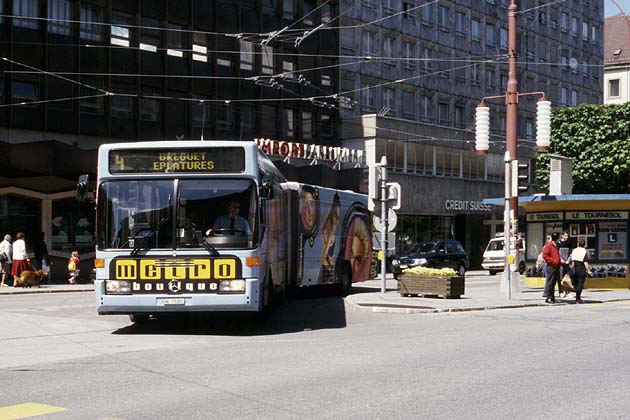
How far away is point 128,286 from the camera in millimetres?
14820

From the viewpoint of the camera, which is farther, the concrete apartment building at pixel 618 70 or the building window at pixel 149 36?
the concrete apartment building at pixel 618 70

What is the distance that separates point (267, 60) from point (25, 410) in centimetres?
3913

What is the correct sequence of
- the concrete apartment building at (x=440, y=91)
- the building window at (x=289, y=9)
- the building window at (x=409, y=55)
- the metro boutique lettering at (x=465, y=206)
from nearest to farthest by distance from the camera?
the building window at (x=289, y=9) < the concrete apartment building at (x=440, y=91) < the building window at (x=409, y=55) < the metro boutique lettering at (x=465, y=206)

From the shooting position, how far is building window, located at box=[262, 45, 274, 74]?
151ft

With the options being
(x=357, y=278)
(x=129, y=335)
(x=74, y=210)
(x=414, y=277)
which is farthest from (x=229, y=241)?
(x=74, y=210)

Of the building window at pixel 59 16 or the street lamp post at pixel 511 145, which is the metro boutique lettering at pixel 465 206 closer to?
the building window at pixel 59 16

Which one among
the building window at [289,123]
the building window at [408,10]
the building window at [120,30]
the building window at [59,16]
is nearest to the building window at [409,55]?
the building window at [408,10]

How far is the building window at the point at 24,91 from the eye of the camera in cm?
3510

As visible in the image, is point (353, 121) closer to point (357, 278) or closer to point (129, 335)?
point (357, 278)

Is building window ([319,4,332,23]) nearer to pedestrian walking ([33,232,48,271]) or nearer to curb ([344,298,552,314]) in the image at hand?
pedestrian walking ([33,232,48,271])

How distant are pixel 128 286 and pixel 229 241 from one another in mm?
1720

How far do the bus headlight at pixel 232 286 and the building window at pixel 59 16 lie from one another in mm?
24215

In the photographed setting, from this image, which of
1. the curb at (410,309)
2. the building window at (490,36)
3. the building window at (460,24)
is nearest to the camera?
the curb at (410,309)

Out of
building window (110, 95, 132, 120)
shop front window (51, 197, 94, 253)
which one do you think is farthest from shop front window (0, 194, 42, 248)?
building window (110, 95, 132, 120)
